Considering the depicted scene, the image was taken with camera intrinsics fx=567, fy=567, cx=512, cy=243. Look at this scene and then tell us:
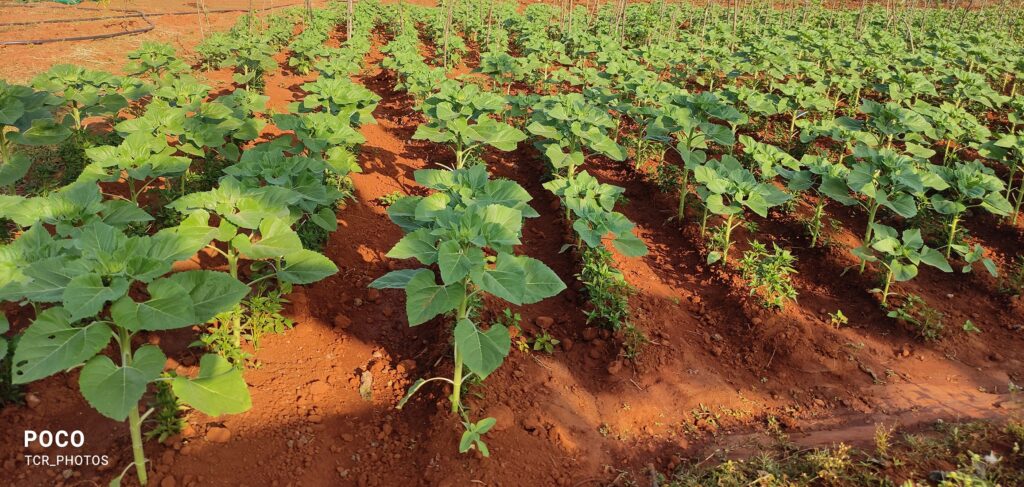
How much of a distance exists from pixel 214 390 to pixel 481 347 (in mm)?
1241

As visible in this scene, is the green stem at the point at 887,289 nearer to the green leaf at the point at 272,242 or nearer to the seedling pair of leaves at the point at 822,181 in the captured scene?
the seedling pair of leaves at the point at 822,181

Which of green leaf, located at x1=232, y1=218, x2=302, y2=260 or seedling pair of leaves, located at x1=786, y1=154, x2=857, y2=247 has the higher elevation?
green leaf, located at x1=232, y1=218, x2=302, y2=260

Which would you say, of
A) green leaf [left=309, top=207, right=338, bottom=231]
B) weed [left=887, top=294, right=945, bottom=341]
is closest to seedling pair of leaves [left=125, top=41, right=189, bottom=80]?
green leaf [left=309, top=207, right=338, bottom=231]

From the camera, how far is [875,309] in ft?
15.9

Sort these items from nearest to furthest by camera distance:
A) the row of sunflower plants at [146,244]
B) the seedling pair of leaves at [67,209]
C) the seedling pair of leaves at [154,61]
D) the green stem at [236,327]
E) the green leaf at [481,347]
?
1. the row of sunflower plants at [146,244]
2. the green leaf at [481,347]
3. the seedling pair of leaves at [67,209]
4. the green stem at [236,327]
5. the seedling pair of leaves at [154,61]

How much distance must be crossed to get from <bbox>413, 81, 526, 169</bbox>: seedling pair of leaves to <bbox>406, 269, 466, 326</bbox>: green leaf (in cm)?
284

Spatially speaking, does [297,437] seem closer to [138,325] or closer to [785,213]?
[138,325]

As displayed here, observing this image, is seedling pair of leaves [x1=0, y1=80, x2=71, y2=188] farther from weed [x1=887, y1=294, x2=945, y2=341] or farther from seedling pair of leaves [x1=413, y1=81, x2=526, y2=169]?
weed [x1=887, y1=294, x2=945, y2=341]

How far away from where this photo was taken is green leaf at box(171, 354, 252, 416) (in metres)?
2.43

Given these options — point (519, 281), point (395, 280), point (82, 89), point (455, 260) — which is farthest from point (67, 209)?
point (82, 89)

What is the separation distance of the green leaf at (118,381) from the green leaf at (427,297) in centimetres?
112

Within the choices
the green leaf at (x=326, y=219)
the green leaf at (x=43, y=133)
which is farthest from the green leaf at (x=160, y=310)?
the green leaf at (x=43, y=133)

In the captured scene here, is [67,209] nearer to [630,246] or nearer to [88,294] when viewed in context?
[88,294]

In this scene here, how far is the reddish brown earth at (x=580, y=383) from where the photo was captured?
3.04m
